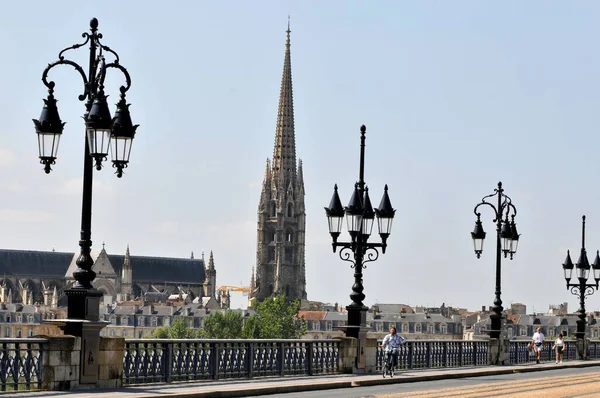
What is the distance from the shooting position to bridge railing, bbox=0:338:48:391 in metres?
24.5

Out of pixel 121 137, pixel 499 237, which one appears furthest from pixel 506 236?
pixel 121 137

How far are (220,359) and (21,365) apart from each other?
25.0ft

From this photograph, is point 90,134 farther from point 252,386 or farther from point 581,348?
point 581,348

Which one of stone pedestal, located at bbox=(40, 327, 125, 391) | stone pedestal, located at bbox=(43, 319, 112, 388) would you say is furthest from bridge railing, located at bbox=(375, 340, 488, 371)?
stone pedestal, located at bbox=(43, 319, 112, 388)

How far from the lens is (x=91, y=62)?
1038 inches

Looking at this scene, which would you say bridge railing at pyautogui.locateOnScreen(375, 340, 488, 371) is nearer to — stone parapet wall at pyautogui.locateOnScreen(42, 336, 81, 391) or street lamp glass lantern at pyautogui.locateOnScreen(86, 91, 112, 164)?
stone parapet wall at pyautogui.locateOnScreen(42, 336, 81, 391)

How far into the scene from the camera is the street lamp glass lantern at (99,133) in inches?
1007

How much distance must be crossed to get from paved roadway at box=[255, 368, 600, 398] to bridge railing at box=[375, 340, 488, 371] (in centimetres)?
301

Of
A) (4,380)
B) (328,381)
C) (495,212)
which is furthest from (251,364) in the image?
(495,212)

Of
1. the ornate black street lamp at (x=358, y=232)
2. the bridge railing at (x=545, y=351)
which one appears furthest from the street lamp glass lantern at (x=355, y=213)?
the bridge railing at (x=545, y=351)

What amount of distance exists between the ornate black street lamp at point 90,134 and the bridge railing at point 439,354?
13.3 metres

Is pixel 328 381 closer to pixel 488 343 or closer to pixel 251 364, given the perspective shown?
pixel 251 364

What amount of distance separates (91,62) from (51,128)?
1.51 metres

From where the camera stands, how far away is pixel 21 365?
2477cm
